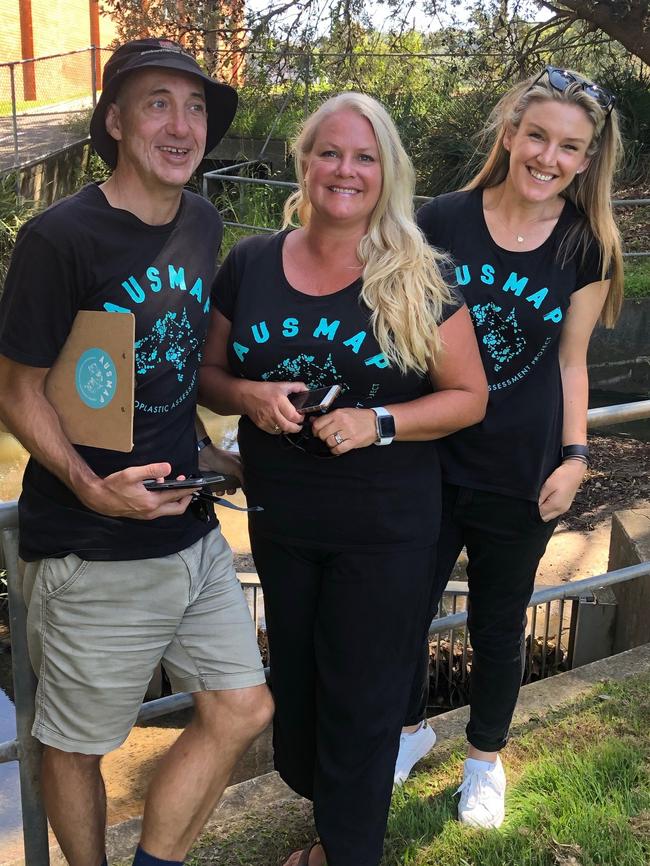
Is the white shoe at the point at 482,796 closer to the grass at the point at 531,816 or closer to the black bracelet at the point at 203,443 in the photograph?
the grass at the point at 531,816

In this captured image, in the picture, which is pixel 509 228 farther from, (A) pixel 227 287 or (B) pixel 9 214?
(B) pixel 9 214

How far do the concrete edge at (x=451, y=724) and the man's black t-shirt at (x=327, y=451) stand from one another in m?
0.88

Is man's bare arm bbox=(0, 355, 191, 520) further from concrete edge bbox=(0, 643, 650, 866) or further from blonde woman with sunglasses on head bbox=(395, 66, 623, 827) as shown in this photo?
concrete edge bbox=(0, 643, 650, 866)

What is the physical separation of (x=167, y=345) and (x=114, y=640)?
2.16ft

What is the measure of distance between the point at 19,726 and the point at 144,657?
0.31m

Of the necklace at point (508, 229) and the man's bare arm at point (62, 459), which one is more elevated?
the necklace at point (508, 229)

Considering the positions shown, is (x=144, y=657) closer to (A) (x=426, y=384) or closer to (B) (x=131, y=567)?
(B) (x=131, y=567)

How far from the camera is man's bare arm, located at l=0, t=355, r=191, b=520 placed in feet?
6.52

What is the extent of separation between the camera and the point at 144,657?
212cm

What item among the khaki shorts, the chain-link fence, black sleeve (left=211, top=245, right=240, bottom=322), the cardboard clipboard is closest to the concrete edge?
the khaki shorts

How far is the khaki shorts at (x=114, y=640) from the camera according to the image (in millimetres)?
2037

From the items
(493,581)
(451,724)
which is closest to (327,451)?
(493,581)

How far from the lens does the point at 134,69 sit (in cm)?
210

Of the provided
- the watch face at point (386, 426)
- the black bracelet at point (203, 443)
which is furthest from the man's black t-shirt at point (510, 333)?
the black bracelet at point (203, 443)
